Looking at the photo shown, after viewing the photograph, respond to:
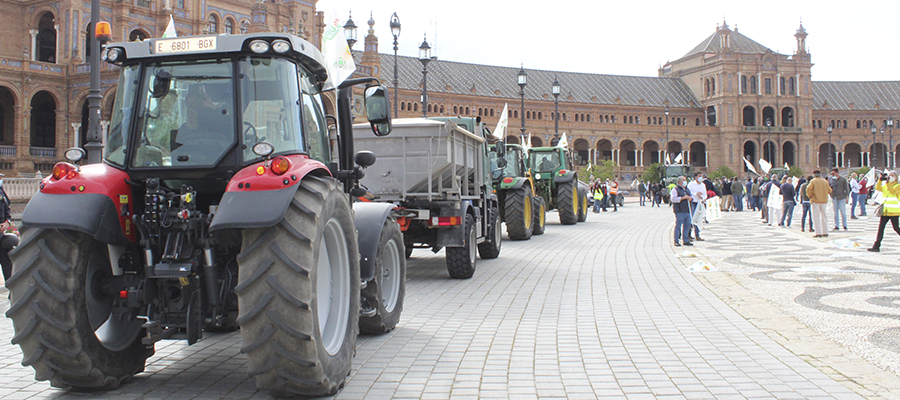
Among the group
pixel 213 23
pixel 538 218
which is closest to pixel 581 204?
pixel 538 218

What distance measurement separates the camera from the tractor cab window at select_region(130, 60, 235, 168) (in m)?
4.45

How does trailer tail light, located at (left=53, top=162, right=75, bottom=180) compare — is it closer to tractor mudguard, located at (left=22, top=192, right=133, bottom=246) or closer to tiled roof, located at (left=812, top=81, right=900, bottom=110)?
tractor mudguard, located at (left=22, top=192, right=133, bottom=246)

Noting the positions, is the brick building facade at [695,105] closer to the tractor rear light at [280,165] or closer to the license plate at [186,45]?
the license plate at [186,45]

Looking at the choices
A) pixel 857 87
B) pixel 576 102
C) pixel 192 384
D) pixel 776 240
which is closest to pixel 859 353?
pixel 192 384

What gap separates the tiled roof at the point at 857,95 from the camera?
366 feet

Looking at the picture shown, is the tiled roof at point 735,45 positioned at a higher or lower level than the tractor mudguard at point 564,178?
higher

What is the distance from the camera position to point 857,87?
379 ft

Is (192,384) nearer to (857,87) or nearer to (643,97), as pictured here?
(643,97)

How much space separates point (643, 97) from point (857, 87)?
41.8 meters

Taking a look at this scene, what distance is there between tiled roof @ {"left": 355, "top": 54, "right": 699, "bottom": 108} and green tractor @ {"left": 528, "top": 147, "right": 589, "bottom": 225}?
53715 mm

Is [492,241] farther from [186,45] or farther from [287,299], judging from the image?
[287,299]

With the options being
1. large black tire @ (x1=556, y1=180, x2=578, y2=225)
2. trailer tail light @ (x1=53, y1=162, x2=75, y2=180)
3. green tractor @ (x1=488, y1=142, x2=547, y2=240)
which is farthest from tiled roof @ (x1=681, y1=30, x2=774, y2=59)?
trailer tail light @ (x1=53, y1=162, x2=75, y2=180)

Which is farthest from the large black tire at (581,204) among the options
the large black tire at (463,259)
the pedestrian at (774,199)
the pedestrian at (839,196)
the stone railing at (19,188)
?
the stone railing at (19,188)

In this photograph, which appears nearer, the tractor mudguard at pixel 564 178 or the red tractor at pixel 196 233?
the red tractor at pixel 196 233
